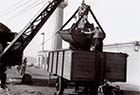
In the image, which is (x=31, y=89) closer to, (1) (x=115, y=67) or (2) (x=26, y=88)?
(2) (x=26, y=88)

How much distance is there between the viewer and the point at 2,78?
1289 cm

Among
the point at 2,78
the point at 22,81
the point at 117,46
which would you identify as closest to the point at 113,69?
the point at 2,78

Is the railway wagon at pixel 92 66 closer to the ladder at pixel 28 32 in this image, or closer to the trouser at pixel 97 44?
the trouser at pixel 97 44

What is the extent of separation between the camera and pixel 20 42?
1491 centimetres

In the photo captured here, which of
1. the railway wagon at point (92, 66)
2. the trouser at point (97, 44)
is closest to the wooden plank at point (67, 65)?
the railway wagon at point (92, 66)

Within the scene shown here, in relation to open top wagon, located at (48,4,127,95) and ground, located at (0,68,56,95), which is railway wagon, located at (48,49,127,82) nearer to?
open top wagon, located at (48,4,127,95)

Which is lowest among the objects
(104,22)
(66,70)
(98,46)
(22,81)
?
(22,81)

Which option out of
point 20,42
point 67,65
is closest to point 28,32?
point 20,42

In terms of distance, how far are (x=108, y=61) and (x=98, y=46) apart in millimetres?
724

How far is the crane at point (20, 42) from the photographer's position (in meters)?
13.9

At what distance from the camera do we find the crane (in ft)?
45.6

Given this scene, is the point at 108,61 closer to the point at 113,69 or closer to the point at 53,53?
the point at 113,69

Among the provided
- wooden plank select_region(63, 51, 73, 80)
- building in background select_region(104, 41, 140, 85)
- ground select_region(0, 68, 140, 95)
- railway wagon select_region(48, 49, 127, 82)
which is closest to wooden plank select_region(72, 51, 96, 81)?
railway wagon select_region(48, 49, 127, 82)

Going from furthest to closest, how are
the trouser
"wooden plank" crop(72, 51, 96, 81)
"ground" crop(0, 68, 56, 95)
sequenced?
1. "ground" crop(0, 68, 56, 95)
2. the trouser
3. "wooden plank" crop(72, 51, 96, 81)
